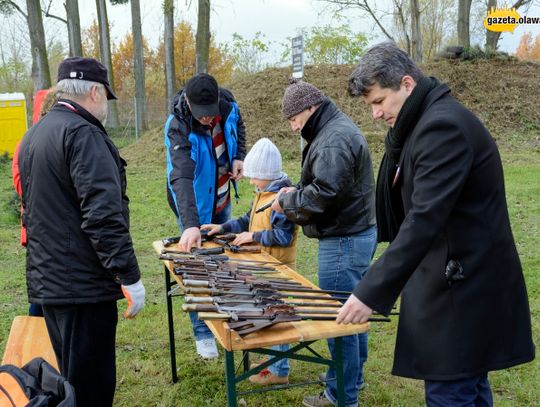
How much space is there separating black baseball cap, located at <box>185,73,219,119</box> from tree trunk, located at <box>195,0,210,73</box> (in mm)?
12092

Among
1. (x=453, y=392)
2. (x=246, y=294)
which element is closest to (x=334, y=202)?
(x=246, y=294)

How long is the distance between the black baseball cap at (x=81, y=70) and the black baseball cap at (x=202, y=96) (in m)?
1.07

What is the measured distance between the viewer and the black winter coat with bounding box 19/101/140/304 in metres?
2.55

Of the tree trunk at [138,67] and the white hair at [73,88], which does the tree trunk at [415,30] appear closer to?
the tree trunk at [138,67]

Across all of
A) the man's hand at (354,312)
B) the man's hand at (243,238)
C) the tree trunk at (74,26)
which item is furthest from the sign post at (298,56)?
the tree trunk at (74,26)

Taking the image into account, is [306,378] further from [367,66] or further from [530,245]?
[530,245]

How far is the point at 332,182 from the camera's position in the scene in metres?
2.91

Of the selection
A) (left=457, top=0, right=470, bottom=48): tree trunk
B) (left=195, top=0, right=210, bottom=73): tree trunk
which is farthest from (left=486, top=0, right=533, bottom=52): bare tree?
(left=195, top=0, right=210, bottom=73): tree trunk

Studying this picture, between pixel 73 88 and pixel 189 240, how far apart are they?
1263 millimetres

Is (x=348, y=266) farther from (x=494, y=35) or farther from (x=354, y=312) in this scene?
(x=494, y=35)

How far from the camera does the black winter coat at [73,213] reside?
255 centimetres

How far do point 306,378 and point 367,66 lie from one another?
2.49m

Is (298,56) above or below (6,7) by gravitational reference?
below

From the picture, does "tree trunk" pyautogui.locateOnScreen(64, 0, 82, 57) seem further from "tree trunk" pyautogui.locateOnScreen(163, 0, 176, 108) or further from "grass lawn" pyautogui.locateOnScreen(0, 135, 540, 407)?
"grass lawn" pyautogui.locateOnScreen(0, 135, 540, 407)
